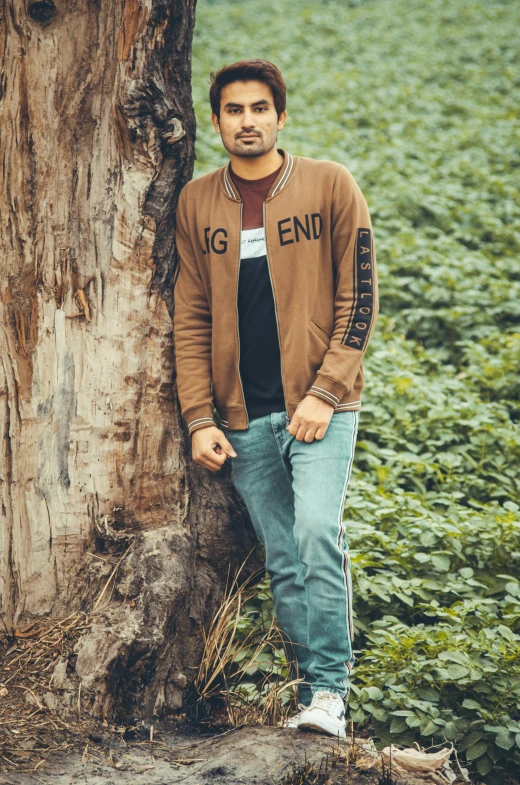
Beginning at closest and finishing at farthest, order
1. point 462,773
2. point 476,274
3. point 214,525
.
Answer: point 462,773, point 214,525, point 476,274

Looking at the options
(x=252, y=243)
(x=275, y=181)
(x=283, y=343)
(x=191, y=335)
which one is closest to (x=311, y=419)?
(x=283, y=343)

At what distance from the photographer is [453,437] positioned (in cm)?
525

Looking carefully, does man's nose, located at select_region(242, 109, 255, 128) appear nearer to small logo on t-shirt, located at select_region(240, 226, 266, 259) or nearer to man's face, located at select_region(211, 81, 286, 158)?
man's face, located at select_region(211, 81, 286, 158)

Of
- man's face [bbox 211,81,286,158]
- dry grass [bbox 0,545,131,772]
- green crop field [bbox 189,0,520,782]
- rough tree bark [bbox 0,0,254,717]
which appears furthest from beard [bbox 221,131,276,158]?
green crop field [bbox 189,0,520,782]

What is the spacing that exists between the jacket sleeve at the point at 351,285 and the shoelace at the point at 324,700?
1.11 m

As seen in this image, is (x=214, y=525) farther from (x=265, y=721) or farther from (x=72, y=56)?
(x=72, y=56)

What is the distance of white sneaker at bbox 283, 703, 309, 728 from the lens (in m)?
3.04

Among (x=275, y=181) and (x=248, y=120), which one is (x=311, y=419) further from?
(x=248, y=120)

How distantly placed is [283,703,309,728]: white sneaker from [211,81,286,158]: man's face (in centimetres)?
224

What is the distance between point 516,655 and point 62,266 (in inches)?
Answer: 99.6

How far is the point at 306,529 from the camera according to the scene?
2967 mm

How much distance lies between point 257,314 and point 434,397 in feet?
8.63

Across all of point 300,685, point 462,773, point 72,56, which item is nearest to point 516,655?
point 462,773

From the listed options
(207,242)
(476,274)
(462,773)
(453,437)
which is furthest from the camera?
(476,274)
